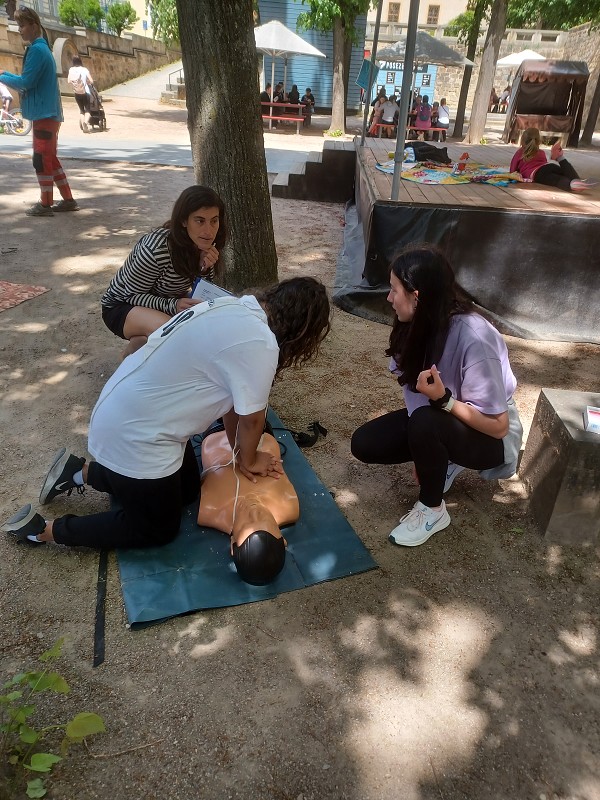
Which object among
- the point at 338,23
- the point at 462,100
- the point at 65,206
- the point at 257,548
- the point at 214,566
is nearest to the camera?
the point at 257,548

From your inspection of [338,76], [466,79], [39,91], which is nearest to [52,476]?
[39,91]

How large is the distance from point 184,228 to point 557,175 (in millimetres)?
4790

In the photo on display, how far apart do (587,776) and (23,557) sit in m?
2.00

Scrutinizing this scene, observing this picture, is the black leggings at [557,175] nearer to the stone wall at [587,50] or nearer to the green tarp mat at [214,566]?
the green tarp mat at [214,566]

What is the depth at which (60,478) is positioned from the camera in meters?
2.44

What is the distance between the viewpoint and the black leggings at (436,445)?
225 cm

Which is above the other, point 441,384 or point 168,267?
point 168,267

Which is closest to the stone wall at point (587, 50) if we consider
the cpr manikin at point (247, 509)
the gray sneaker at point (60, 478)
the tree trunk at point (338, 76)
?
the tree trunk at point (338, 76)

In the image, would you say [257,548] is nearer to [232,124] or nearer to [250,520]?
[250,520]

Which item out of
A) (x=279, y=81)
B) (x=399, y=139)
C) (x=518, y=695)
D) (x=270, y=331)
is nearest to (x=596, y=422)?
(x=518, y=695)

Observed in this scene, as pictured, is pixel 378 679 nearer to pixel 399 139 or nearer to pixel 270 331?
pixel 270 331

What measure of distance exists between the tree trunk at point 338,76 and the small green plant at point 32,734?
1708cm

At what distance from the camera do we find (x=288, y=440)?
A: 302 centimetres

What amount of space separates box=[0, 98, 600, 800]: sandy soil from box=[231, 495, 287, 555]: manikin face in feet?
0.84
